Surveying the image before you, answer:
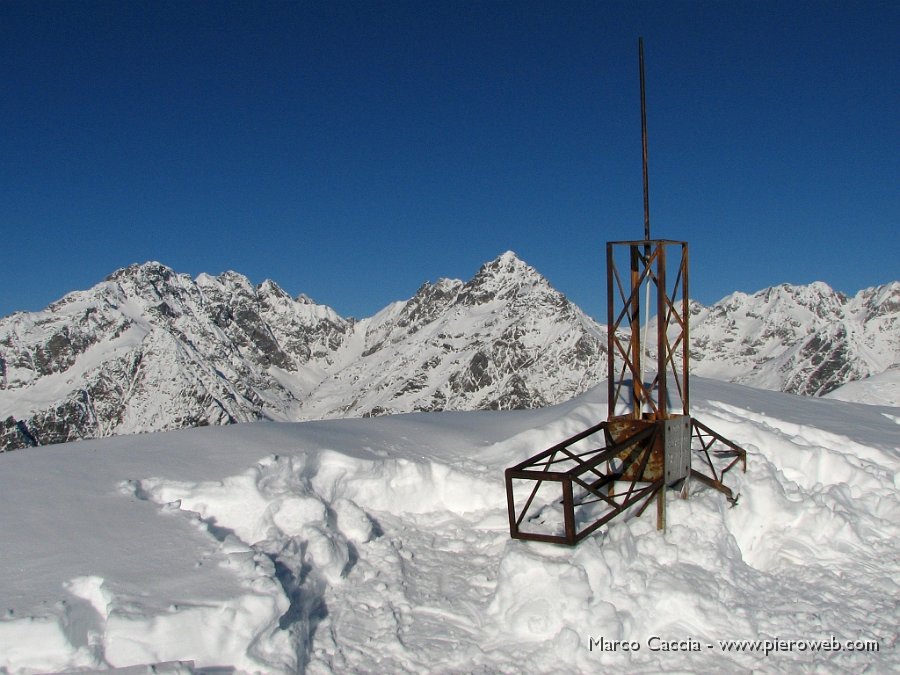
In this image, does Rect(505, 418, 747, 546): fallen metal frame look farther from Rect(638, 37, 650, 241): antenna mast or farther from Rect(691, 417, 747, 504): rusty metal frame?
Rect(638, 37, 650, 241): antenna mast

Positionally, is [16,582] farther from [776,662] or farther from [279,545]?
[776,662]

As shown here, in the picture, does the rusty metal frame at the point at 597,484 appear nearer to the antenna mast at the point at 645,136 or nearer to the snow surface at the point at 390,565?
the snow surface at the point at 390,565

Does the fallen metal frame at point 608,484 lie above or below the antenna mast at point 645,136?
below

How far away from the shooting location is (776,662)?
8820 millimetres

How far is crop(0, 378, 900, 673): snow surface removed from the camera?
814 cm

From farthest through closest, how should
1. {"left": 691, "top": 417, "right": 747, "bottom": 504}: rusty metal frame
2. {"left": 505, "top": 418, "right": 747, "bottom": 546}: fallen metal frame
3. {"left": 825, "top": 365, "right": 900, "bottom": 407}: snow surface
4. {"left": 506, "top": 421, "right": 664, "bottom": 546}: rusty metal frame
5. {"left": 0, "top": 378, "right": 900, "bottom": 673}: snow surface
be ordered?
1. {"left": 825, "top": 365, "right": 900, "bottom": 407}: snow surface
2. {"left": 691, "top": 417, "right": 747, "bottom": 504}: rusty metal frame
3. {"left": 505, "top": 418, "right": 747, "bottom": 546}: fallen metal frame
4. {"left": 506, "top": 421, "right": 664, "bottom": 546}: rusty metal frame
5. {"left": 0, "top": 378, "right": 900, "bottom": 673}: snow surface

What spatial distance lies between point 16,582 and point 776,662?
332 inches

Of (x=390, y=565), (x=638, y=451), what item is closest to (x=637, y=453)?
(x=638, y=451)

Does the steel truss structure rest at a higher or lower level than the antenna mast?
lower

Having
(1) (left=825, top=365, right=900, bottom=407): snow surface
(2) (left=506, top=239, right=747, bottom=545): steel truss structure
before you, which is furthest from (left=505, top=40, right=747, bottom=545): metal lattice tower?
(1) (left=825, top=365, right=900, bottom=407): snow surface

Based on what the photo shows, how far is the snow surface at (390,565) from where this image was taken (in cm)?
814

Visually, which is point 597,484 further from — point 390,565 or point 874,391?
point 874,391

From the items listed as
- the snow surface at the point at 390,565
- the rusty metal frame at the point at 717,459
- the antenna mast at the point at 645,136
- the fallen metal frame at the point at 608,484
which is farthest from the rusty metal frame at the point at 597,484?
the antenna mast at the point at 645,136

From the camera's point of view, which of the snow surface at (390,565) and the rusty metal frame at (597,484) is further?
the rusty metal frame at (597,484)
